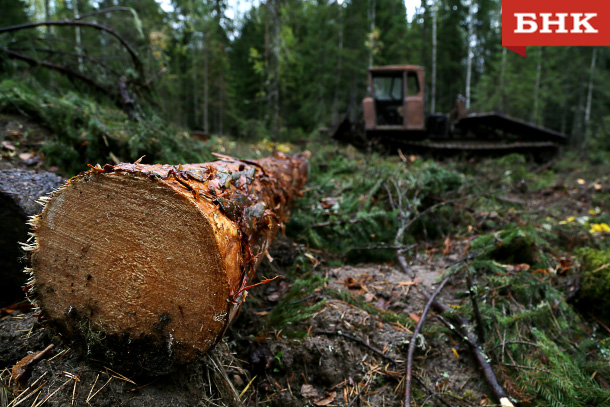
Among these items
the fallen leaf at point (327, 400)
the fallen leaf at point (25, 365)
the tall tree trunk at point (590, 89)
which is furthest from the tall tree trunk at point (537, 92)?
the fallen leaf at point (25, 365)

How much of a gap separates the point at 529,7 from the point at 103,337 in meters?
6.48

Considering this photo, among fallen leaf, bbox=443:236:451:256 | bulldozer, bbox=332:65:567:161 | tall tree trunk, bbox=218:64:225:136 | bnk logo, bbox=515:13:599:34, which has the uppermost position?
tall tree trunk, bbox=218:64:225:136

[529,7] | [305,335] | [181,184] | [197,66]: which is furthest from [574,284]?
[197,66]

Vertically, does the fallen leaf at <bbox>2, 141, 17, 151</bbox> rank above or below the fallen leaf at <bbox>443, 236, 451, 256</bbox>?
above

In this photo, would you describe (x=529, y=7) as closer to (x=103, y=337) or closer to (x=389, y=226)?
(x=389, y=226)

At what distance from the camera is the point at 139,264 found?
4.06ft

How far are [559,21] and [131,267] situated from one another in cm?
637

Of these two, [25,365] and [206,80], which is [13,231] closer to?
[25,365]

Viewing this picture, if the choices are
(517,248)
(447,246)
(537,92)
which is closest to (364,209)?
(447,246)

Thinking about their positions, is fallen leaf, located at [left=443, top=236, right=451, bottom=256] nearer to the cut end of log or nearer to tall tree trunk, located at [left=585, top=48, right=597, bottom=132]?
the cut end of log

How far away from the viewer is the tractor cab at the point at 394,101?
30.7ft

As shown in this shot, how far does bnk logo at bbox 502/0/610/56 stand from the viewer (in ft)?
15.4

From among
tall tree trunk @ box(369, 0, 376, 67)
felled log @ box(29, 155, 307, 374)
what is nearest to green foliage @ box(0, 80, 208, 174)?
felled log @ box(29, 155, 307, 374)

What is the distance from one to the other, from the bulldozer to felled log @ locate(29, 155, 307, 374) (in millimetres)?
8511
